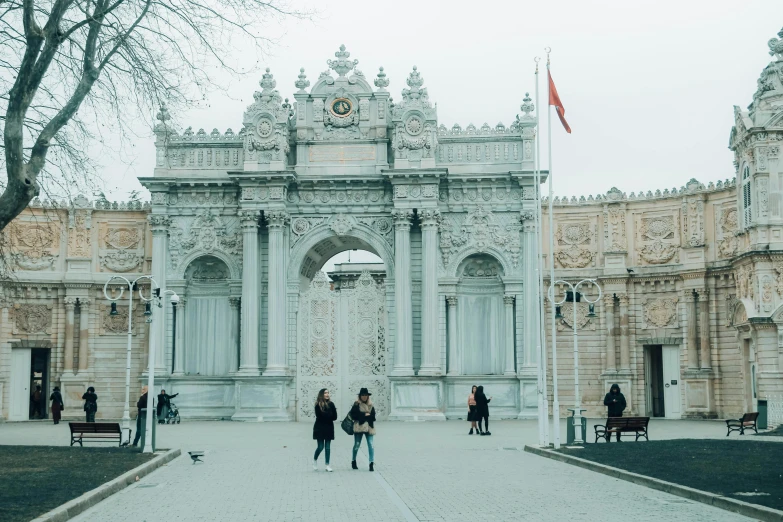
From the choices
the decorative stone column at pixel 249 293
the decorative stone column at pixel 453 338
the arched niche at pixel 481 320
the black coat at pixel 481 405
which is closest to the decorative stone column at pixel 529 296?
the arched niche at pixel 481 320

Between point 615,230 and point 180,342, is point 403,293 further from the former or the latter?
point 615,230

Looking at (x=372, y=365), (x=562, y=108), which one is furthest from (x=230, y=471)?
(x=372, y=365)

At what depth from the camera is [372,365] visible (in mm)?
44562

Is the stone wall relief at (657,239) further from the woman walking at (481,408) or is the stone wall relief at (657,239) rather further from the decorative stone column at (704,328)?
the woman walking at (481,408)

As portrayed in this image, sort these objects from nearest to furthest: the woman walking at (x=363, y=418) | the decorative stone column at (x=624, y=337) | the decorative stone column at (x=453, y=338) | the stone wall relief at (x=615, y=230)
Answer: the woman walking at (x=363, y=418) < the decorative stone column at (x=453, y=338) < the decorative stone column at (x=624, y=337) < the stone wall relief at (x=615, y=230)

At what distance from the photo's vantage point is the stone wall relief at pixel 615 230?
4797 cm

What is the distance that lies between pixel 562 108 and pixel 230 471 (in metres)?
15.6

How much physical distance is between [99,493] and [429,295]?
2693 centimetres

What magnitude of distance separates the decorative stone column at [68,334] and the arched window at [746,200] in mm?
28573

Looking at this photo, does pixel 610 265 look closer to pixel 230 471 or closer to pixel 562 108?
pixel 562 108

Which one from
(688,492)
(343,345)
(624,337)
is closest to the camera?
(688,492)

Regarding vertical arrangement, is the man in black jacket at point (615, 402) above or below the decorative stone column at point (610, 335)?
below

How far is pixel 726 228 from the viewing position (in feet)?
147

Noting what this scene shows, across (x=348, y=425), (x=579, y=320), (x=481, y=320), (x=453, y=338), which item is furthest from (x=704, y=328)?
(x=348, y=425)
